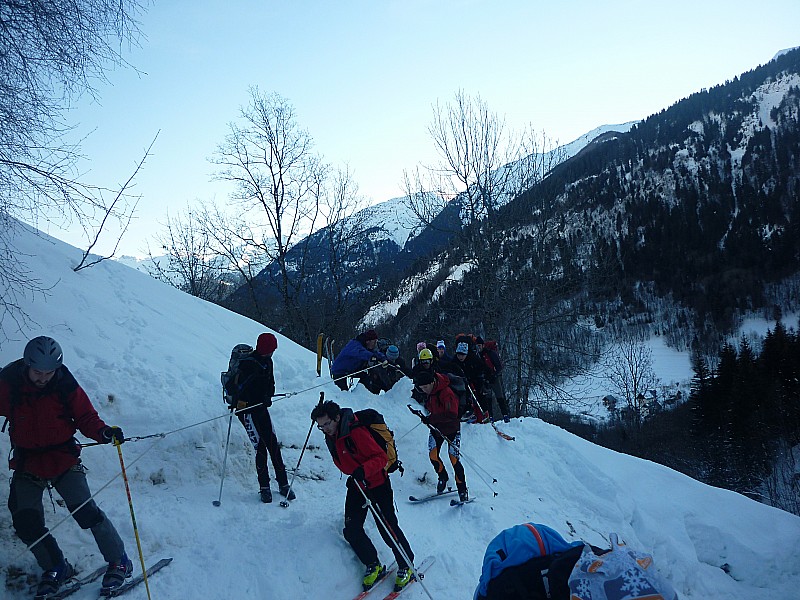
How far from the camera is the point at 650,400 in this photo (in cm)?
6569

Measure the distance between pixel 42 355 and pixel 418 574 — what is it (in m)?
4.19

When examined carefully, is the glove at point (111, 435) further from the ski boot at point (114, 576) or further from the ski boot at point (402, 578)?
the ski boot at point (402, 578)

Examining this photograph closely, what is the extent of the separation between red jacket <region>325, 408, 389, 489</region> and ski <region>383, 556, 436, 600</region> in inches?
39.7

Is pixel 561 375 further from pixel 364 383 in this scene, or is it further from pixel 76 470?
pixel 76 470

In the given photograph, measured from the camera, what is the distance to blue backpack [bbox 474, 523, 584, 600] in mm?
2211

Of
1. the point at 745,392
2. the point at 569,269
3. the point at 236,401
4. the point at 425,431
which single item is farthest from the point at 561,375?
the point at 745,392

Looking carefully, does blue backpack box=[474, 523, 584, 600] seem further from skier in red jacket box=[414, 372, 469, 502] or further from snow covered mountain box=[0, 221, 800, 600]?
skier in red jacket box=[414, 372, 469, 502]

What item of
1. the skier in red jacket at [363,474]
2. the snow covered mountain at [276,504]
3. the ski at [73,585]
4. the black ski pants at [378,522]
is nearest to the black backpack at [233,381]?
the snow covered mountain at [276,504]

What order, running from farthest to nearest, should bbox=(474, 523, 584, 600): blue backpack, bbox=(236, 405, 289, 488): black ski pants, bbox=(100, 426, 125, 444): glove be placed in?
1. bbox=(236, 405, 289, 488): black ski pants
2. bbox=(100, 426, 125, 444): glove
3. bbox=(474, 523, 584, 600): blue backpack

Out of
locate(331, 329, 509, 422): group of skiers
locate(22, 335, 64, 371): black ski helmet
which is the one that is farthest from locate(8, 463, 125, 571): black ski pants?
locate(331, 329, 509, 422): group of skiers

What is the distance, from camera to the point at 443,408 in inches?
285

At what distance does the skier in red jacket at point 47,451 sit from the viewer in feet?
13.4

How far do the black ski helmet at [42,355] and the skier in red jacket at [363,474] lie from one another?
235 cm

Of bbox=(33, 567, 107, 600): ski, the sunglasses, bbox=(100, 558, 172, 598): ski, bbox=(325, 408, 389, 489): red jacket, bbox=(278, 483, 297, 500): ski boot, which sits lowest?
bbox=(278, 483, 297, 500): ski boot
